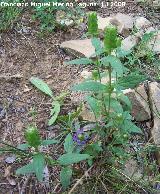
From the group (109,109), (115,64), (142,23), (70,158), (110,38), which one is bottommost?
(70,158)

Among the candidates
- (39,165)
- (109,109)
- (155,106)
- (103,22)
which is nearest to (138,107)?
(155,106)

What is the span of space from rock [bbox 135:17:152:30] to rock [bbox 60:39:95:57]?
476 millimetres

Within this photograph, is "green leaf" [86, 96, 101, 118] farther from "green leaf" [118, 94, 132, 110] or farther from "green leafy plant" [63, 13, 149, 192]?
"green leaf" [118, 94, 132, 110]

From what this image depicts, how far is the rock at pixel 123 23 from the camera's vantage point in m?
3.19

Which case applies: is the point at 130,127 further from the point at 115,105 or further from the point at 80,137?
the point at 80,137

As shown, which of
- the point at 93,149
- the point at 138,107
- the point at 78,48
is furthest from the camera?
the point at 78,48

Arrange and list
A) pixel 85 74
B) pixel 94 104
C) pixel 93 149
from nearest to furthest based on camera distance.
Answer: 1. pixel 94 104
2. pixel 93 149
3. pixel 85 74

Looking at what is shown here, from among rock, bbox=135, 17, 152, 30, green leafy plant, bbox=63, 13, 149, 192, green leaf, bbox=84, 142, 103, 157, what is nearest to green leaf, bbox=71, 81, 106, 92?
green leafy plant, bbox=63, 13, 149, 192

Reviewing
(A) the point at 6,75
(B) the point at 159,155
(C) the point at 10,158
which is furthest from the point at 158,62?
(C) the point at 10,158

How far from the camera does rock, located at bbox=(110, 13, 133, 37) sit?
125 inches

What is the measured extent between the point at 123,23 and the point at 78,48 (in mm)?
500

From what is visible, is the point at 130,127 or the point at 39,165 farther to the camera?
the point at 130,127

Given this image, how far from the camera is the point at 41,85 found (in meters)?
2.72

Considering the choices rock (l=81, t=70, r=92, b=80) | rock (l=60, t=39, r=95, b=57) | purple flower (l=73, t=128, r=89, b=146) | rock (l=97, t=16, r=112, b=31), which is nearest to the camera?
purple flower (l=73, t=128, r=89, b=146)
